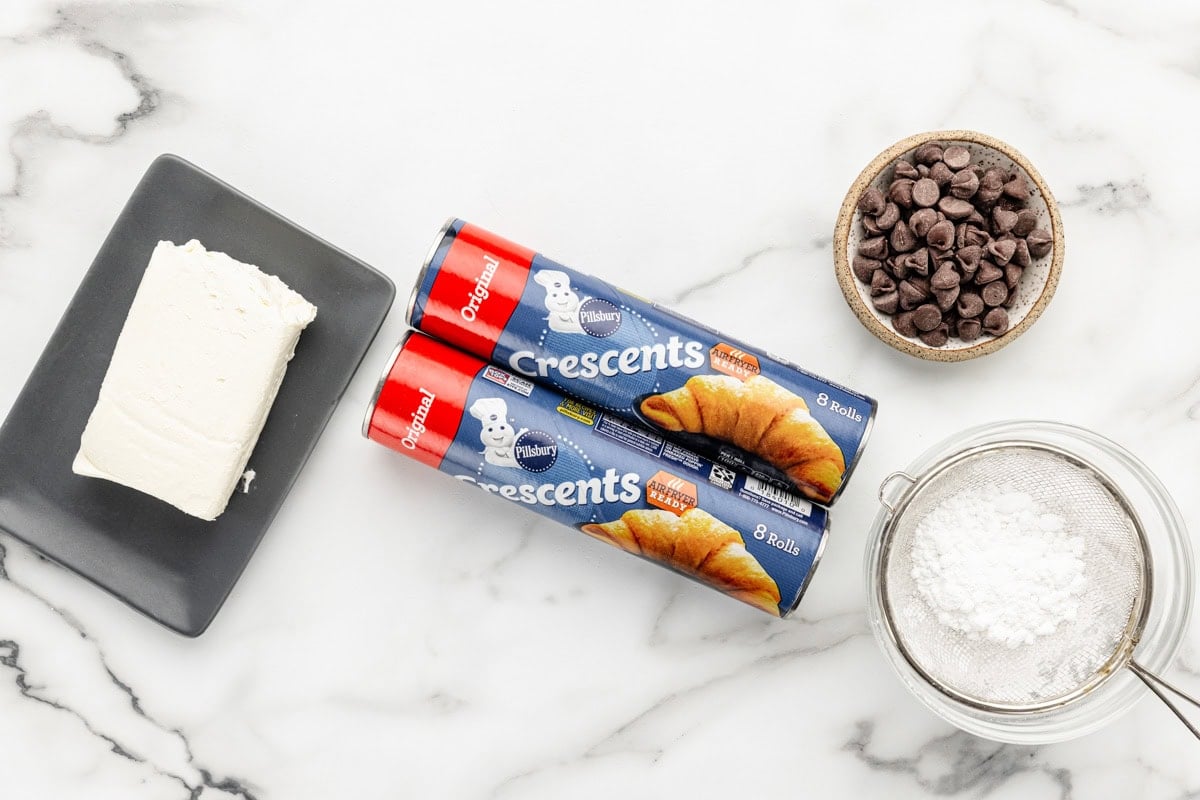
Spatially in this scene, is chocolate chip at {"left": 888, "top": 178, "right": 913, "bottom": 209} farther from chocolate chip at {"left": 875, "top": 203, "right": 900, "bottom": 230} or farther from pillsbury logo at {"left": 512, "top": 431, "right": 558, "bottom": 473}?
pillsbury logo at {"left": 512, "top": 431, "right": 558, "bottom": 473}

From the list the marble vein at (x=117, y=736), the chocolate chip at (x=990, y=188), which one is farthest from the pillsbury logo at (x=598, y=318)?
the marble vein at (x=117, y=736)

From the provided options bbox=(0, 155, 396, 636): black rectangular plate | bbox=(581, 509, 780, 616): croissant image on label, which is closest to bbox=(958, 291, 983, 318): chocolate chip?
bbox=(581, 509, 780, 616): croissant image on label

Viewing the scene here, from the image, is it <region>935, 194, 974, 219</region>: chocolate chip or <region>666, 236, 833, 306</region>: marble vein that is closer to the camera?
<region>935, 194, 974, 219</region>: chocolate chip

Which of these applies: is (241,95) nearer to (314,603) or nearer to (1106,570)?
(314,603)

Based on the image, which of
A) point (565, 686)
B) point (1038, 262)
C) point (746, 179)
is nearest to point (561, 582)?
point (565, 686)

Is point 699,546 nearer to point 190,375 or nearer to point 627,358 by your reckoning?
point 627,358

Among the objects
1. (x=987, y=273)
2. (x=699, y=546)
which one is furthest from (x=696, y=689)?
(x=987, y=273)
